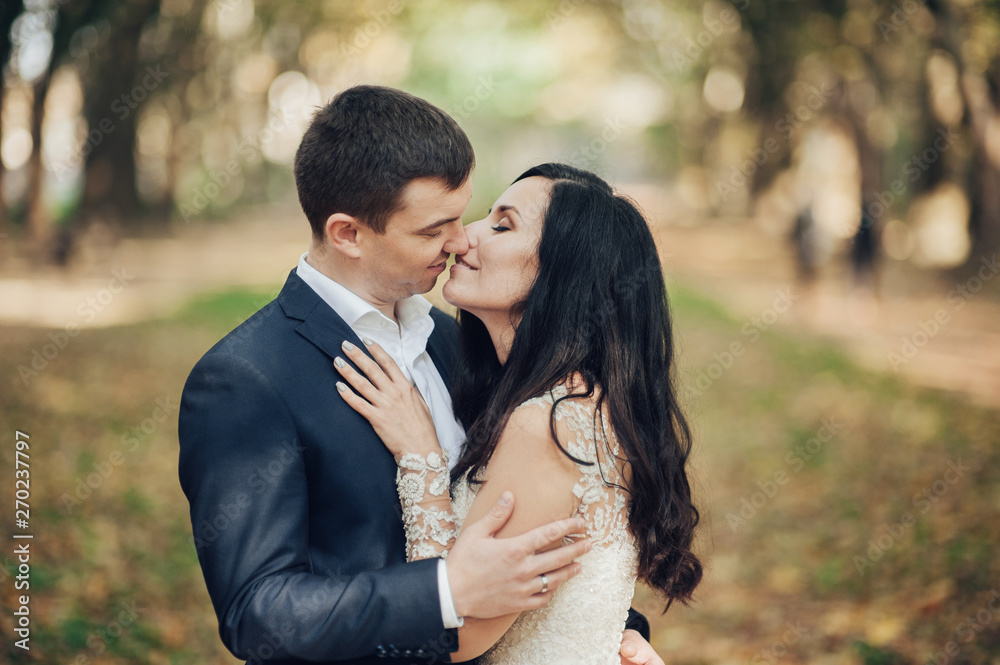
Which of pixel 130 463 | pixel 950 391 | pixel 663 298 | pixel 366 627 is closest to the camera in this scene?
pixel 366 627

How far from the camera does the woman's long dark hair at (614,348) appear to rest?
2641 millimetres

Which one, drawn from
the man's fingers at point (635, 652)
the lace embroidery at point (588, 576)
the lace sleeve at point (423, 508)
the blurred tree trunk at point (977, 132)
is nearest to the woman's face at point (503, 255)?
the lace embroidery at point (588, 576)

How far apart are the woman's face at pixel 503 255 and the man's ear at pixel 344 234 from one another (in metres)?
0.40

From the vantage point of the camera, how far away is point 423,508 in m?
2.39

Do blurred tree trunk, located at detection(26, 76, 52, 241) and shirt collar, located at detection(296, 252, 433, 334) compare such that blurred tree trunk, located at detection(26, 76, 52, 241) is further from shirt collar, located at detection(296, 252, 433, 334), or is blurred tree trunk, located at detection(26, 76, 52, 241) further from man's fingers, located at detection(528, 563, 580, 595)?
man's fingers, located at detection(528, 563, 580, 595)

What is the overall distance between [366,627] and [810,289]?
17.3m

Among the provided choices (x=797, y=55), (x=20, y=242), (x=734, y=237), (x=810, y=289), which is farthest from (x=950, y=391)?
(x=734, y=237)

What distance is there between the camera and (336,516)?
2.34 metres

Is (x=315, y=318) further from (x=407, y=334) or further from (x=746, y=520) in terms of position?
(x=746, y=520)

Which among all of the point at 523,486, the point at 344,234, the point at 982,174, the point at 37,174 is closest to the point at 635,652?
the point at 523,486

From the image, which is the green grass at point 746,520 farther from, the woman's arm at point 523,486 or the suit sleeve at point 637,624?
the woman's arm at point 523,486

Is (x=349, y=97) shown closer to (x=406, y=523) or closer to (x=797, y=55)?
(x=406, y=523)

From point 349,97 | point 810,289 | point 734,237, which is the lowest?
point 734,237

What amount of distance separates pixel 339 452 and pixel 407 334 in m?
0.66
